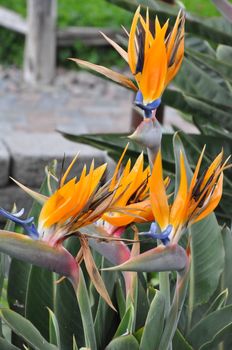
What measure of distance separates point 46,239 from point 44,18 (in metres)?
6.88

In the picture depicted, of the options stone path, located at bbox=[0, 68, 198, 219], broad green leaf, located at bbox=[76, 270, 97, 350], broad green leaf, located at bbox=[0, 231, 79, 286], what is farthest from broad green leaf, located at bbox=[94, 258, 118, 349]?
stone path, located at bbox=[0, 68, 198, 219]

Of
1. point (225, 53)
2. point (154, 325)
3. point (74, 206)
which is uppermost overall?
point (74, 206)

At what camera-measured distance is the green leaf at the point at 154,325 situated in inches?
56.4

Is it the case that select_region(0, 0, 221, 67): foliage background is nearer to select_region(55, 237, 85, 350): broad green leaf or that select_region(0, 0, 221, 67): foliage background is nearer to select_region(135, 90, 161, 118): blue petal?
select_region(55, 237, 85, 350): broad green leaf

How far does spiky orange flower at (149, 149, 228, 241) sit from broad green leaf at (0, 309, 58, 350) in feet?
1.09

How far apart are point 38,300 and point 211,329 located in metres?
0.40

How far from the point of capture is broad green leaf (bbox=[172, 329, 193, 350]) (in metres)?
1.62

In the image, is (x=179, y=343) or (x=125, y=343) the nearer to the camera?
(x=125, y=343)

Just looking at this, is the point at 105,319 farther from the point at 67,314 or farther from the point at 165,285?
the point at 165,285

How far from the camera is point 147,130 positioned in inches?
53.5

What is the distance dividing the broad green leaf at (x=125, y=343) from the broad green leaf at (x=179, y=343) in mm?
143

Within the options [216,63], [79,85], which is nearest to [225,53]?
[216,63]

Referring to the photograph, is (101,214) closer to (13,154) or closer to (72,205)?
(72,205)

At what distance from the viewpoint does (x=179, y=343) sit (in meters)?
1.63
